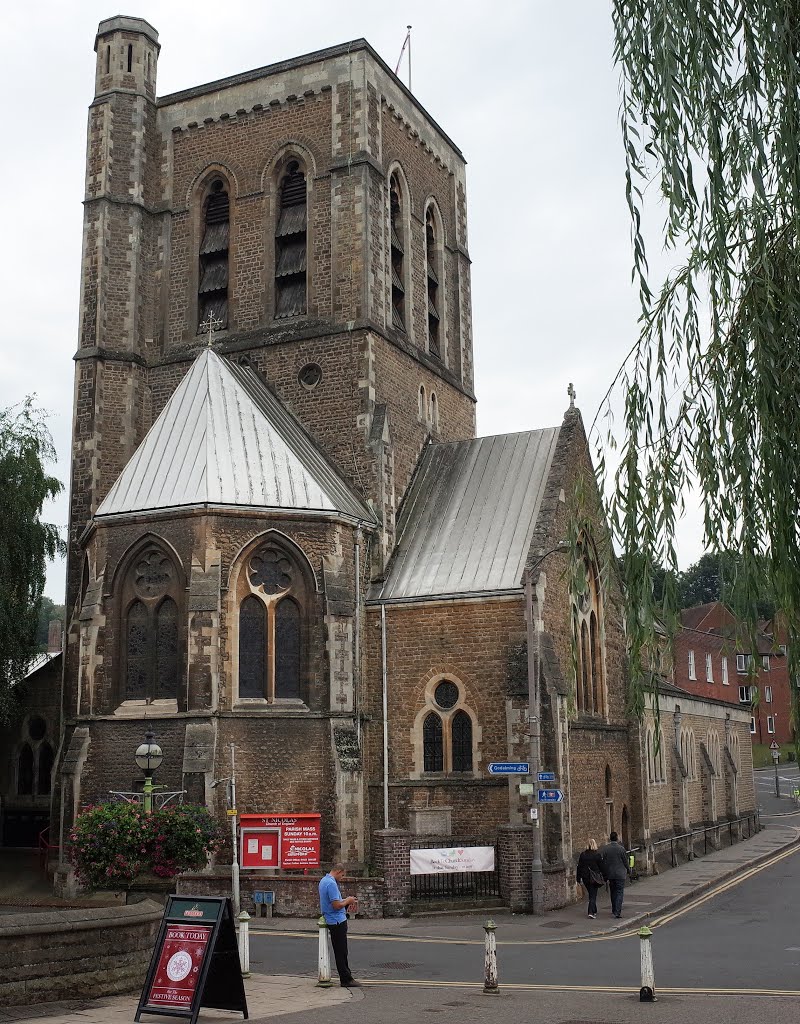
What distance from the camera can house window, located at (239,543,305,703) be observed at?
25.4m

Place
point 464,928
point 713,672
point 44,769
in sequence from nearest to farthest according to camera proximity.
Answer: point 464,928 < point 44,769 < point 713,672

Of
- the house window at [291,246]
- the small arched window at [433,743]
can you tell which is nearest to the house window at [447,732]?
the small arched window at [433,743]

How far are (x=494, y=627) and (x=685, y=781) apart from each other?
12522mm

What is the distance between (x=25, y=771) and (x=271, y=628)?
32.8 feet

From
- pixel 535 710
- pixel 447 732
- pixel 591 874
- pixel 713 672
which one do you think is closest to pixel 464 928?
pixel 591 874

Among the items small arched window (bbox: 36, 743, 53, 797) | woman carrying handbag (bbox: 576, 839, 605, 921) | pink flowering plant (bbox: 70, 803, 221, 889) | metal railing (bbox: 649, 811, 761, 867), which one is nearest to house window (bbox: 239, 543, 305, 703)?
pink flowering plant (bbox: 70, 803, 221, 889)

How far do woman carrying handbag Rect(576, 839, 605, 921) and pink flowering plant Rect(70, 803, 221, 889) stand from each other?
7.46 m

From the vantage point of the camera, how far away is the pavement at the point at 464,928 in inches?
474

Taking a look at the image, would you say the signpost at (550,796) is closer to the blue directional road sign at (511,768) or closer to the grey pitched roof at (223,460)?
the blue directional road sign at (511,768)

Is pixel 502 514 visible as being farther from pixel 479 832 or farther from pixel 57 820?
pixel 57 820

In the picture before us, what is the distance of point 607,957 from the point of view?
16.7 m

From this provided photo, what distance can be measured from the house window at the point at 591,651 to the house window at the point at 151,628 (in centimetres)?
1023

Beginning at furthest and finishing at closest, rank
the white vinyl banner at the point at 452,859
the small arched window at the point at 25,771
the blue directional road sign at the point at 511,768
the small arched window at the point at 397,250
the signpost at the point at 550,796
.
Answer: the small arched window at the point at 397,250
the small arched window at the point at 25,771
the blue directional road sign at the point at 511,768
the signpost at the point at 550,796
the white vinyl banner at the point at 452,859

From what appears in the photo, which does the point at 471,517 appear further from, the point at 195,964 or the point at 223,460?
the point at 195,964
